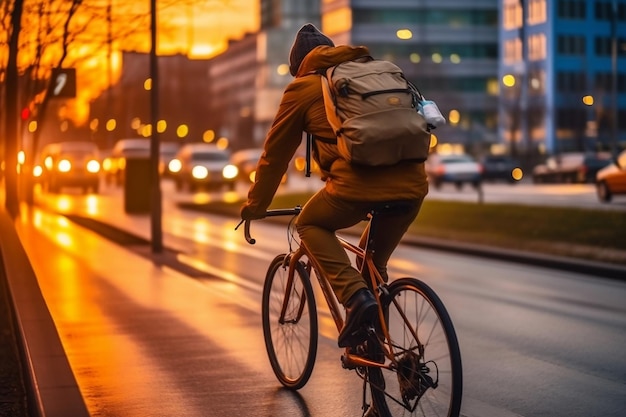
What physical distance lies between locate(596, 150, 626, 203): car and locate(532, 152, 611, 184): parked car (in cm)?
2362

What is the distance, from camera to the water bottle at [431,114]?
596cm

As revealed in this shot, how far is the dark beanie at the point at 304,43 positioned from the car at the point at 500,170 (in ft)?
197

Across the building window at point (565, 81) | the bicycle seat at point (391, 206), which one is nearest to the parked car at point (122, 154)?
the bicycle seat at point (391, 206)

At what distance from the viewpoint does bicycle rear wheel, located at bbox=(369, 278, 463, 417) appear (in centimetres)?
558

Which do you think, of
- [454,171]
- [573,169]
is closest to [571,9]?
[573,169]

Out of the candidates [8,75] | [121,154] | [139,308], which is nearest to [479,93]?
[121,154]

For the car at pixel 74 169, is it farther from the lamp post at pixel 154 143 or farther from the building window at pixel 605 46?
the building window at pixel 605 46

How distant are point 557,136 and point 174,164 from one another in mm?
64713

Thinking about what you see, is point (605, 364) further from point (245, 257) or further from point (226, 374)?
point (245, 257)

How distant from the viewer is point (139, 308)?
38.9 ft

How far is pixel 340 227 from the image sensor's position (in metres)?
6.28

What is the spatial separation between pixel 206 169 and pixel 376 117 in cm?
4647

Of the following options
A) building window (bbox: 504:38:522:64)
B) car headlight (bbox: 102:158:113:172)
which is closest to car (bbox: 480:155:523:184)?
car headlight (bbox: 102:158:113:172)

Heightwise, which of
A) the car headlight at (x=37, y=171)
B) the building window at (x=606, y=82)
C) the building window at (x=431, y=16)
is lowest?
the car headlight at (x=37, y=171)
